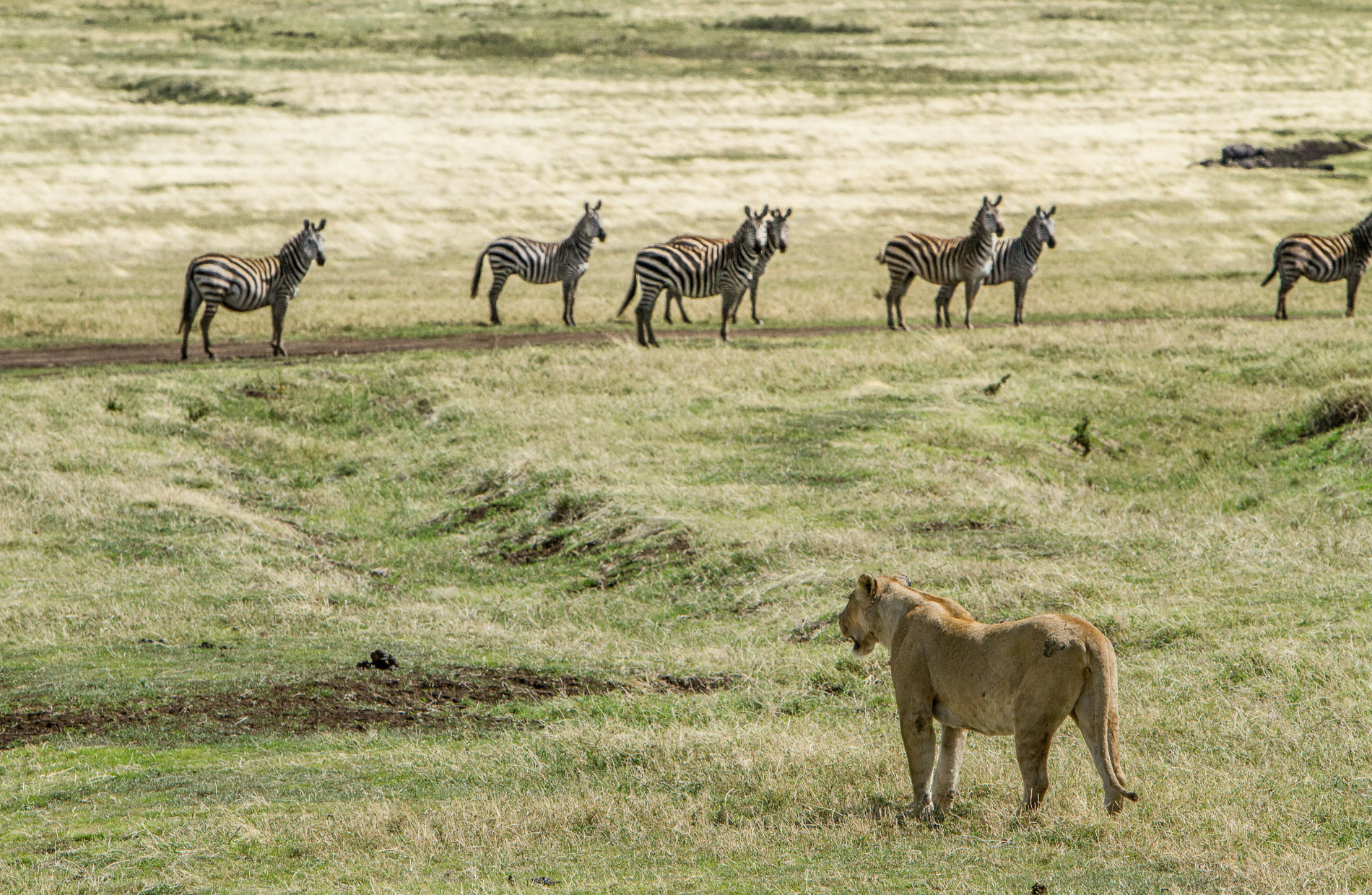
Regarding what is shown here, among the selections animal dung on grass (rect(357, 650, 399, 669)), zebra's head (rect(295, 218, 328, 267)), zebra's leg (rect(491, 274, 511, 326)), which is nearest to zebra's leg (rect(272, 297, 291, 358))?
zebra's head (rect(295, 218, 328, 267))

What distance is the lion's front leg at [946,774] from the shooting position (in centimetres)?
756

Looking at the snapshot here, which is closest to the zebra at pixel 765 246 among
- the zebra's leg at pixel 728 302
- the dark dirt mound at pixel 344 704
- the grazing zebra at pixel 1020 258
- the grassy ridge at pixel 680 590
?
the zebra's leg at pixel 728 302

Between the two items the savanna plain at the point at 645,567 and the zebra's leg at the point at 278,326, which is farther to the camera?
the zebra's leg at the point at 278,326

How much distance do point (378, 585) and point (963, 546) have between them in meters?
6.28

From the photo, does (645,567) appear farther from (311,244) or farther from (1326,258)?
(1326,258)

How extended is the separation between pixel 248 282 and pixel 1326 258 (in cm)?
2345

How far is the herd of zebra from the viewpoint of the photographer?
26844 millimetres

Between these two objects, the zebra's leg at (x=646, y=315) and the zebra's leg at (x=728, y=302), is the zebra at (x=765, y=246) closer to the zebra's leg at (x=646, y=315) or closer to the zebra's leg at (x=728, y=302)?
the zebra's leg at (x=728, y=302)

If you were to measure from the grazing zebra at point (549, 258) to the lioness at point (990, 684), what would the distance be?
25.2m

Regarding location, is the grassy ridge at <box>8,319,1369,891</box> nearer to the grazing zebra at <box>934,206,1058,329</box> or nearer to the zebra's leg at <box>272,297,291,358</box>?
the zebra's leg at <box>272,297,291,358</box>

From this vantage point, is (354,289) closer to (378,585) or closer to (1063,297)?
(1063,297)

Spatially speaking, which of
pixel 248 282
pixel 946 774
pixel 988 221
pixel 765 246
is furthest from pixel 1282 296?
pixel 946 774

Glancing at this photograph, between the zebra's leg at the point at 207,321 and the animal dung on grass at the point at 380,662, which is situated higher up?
the zebra's leg at the point at 207,321

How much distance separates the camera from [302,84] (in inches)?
3034
